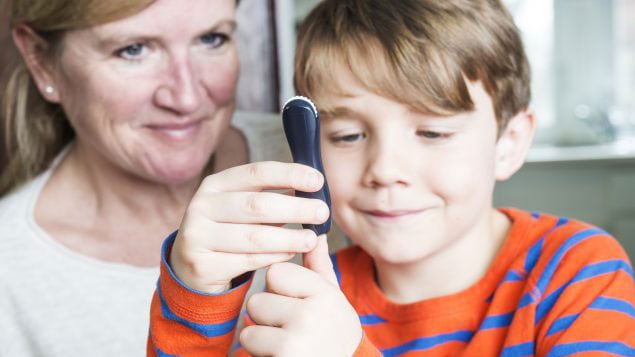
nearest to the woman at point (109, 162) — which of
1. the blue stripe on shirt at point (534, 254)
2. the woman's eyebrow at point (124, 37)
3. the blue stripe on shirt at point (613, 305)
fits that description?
the woman's eyebrow at point (124, 37)

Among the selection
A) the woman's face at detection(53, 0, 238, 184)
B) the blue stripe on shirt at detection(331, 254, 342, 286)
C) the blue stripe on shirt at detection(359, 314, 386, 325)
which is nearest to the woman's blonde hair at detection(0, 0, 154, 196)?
the woman's face at detection(53, 0, 238, 184)

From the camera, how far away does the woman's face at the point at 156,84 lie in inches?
46.9

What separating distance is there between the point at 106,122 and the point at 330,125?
19.3 inches

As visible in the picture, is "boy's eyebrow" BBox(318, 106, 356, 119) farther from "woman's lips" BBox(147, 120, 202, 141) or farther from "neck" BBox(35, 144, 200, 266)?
"neck" BBox(35, 144, 200, 266)

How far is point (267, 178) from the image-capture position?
0.75 m

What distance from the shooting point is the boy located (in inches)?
29.8

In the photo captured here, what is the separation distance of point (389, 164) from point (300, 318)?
→ 0.26m

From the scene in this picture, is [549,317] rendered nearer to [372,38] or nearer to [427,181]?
[427,181]

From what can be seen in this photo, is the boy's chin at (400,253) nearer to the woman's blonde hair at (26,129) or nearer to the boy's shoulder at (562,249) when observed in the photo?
the boy's shoulder at (562,249)

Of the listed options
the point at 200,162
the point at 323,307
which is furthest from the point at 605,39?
the point at 323,307

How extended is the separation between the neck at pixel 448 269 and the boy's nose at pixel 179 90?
427mm

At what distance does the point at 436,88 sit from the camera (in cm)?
92

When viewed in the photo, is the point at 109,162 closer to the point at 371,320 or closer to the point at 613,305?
the point at 371,320

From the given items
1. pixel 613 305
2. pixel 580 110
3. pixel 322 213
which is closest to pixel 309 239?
pixel 322 213
